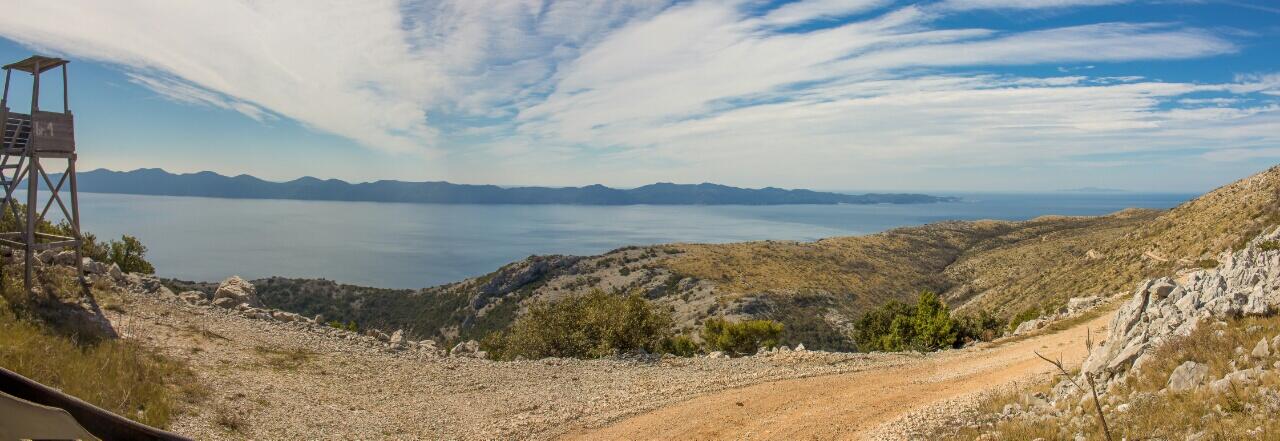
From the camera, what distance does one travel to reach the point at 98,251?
23359 mm

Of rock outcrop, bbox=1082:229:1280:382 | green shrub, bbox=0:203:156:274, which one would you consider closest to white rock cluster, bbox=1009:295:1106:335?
rock outcrop, bbox=1082:229:1280:382

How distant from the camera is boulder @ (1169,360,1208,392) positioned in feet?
26.2

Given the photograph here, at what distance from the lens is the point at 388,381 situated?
15.5 meters

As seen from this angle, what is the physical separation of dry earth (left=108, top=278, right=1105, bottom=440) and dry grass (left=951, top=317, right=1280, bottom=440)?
2.17 m

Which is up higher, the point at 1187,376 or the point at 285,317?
the point at 1187,376

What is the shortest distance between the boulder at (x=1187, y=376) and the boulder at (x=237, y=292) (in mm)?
24505

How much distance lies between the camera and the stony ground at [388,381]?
12.1 meters

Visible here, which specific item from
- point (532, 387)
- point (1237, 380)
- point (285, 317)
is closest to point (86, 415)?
point (1237, 380)

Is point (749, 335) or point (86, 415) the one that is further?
point (749, 335)

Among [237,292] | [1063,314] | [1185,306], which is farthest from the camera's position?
[1063,314]

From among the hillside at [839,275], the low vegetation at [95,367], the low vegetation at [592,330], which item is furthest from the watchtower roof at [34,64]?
the hillside at [839,275]

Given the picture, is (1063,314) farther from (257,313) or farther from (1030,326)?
(257,313)

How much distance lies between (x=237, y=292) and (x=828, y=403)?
20075 millimetres

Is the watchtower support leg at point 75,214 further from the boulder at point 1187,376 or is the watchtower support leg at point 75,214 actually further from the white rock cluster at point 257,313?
the boulder at point 1187,376
